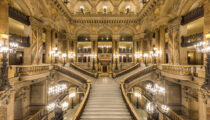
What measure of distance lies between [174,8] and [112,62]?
12.4 metres

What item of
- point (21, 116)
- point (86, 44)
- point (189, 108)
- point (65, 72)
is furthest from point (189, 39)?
point (86, 44)

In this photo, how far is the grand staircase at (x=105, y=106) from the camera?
738cm

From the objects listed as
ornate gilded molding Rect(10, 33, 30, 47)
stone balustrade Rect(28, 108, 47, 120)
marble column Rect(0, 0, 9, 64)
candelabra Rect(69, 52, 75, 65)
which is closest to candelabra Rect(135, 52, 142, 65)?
candelabra Rect(69, 52, 75, 65)

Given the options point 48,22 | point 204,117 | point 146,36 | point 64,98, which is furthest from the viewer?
point 146,36

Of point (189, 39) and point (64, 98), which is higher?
point (189, 39)

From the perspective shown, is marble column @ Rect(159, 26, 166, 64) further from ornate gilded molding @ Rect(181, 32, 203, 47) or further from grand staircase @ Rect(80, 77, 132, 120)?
grand staircase @ Rect(80, 77, 132, 120)

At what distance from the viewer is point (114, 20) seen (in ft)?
61.8

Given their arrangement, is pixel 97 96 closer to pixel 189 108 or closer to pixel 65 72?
pixel 65 72

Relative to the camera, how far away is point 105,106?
8.44 meters

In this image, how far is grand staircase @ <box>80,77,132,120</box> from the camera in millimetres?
7379

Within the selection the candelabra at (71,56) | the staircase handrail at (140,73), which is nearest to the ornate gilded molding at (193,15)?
the staircase handrail at (140,73)

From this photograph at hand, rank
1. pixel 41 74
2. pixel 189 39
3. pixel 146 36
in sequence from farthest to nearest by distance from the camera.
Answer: pixel 146 36 → pixel 189 39 → pixel 41 74

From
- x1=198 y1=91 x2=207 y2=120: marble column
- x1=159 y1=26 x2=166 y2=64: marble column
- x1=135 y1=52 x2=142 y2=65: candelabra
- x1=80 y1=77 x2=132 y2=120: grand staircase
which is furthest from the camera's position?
x1=135 y1=52 x2=142 y2=65: candelabra

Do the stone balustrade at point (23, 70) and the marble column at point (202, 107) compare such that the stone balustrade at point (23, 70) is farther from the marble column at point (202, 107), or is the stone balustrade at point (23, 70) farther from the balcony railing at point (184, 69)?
the marble column at point (202, 107)
